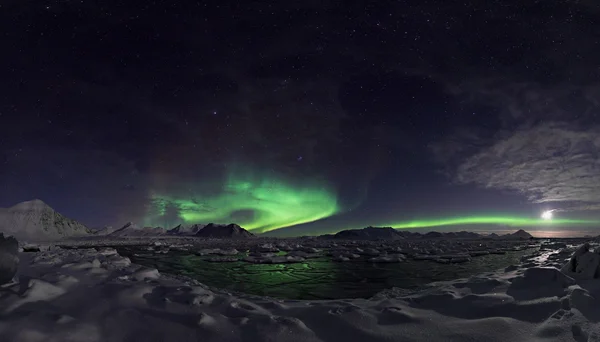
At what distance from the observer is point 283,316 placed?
191 inches

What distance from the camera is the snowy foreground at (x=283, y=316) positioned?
383 centimetres

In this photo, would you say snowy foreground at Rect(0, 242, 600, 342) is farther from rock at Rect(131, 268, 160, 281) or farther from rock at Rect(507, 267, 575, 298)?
rock at Rect(131, 268, 160, 281)

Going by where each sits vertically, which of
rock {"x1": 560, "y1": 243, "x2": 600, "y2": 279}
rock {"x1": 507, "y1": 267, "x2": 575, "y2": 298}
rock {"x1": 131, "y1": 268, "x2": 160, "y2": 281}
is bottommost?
rock {"x1": 131, "y1": 268, "x2": 160, "y2": 281}

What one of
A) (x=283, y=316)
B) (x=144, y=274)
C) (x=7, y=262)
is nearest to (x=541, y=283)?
(x=283, y=316)

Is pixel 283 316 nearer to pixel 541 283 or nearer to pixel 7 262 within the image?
pixel 7 262

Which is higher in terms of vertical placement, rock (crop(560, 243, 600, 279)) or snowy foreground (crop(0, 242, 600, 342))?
rock (crop(560, 243, 600, 279))

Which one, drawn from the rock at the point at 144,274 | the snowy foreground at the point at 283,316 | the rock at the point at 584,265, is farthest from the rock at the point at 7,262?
the rock at the point at 584,265

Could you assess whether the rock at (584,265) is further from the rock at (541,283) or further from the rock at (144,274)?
the rock at (144,274)

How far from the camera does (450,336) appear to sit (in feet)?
12.9

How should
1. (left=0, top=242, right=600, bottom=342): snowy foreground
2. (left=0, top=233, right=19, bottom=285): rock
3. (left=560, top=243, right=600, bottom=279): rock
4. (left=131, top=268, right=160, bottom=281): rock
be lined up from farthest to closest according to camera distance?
(left=131, top=268, right=160, bottom=281): rock < (left=560, top=243, right=600, bottom=279): rock < (left=0, top=233, right=19, bottom=285): rock < (left=0, top=242, right=600, bottom=342): snowy foreground

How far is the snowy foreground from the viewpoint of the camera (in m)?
3.83

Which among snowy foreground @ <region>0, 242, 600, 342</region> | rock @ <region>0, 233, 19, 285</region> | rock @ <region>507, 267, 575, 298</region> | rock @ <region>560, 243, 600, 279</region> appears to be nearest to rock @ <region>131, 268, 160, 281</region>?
snowy foreground @ <region>0, 242, 600, 342</region>

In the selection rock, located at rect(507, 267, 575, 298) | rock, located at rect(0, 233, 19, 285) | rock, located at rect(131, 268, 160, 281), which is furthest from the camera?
rock, located at rect(131, 268, 160, 281)

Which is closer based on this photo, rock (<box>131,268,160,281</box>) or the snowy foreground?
the snowy foreground
